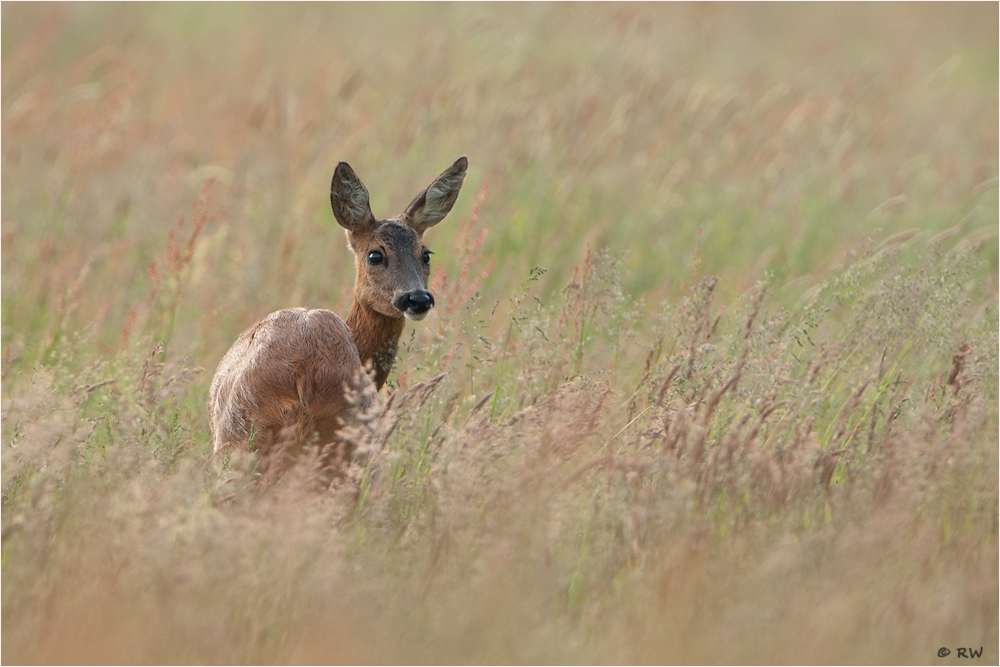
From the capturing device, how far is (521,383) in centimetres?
497

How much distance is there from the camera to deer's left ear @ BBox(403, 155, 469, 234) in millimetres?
5789

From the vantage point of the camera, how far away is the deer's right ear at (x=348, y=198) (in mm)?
5477

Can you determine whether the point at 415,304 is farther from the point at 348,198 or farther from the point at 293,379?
the point at 293,379

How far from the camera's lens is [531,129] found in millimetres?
9273

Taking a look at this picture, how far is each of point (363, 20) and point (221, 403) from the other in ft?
34.6

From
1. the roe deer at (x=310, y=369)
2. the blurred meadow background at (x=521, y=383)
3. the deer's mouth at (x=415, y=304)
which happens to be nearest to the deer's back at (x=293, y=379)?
the roe deer at (x=310, y=369)

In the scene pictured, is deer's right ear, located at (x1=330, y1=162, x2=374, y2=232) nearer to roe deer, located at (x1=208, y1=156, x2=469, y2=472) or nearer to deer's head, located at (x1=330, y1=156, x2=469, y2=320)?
deer's head, located at (x1=330, y1=156, x2=469, y2=320)

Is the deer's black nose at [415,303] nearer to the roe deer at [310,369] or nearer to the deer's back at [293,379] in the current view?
the roe deer at [310,369]

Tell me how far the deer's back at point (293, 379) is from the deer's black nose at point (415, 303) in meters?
0.56

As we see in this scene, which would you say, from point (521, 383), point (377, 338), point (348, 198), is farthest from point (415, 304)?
point (348, 198)

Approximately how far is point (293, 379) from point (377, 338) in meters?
1.08

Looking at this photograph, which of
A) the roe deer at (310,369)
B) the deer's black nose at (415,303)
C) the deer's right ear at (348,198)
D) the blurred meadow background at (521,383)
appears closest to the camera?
the blurred meadow background at (521,383)

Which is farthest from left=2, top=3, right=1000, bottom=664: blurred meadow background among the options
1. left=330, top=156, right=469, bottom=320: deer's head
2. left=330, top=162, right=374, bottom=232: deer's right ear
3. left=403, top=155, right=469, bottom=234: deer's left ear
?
left=330, top=162, right=374, bottom=232: deer's right ear

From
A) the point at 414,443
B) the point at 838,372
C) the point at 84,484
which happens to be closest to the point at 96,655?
the point at 84,484
